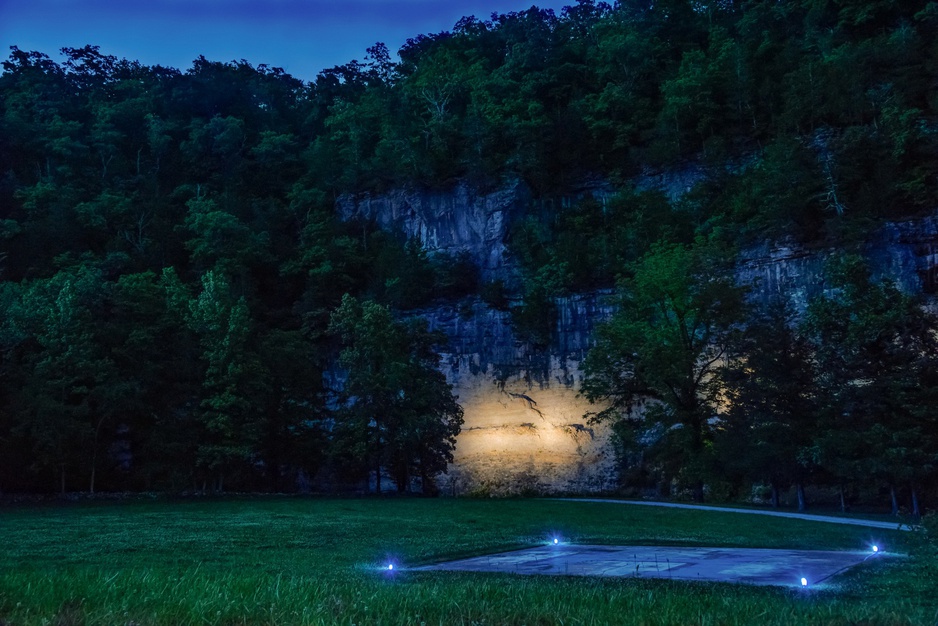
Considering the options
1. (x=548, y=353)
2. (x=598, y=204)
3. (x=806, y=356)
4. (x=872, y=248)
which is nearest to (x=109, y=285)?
(x=548, y=353)

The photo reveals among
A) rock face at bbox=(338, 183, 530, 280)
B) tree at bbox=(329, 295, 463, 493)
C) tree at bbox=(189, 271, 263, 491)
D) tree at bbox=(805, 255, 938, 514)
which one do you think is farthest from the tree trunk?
tree at bbox=(189, 271, 263, 491)

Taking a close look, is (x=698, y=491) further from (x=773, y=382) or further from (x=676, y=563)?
(x=676, y=563)

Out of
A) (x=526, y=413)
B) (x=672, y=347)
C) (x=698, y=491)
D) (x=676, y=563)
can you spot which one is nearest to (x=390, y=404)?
(x=526, y=413)

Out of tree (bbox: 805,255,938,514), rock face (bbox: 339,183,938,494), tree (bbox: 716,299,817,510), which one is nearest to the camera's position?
tree (bbox: 805,255,938,514)

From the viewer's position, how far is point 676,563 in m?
9.25

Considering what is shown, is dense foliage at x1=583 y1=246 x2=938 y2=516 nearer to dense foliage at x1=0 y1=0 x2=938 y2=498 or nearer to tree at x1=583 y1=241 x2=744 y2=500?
tree at x1=583 y1=241 x2=744 y2=500

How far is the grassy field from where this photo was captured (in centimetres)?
448

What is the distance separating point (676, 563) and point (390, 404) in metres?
25.2

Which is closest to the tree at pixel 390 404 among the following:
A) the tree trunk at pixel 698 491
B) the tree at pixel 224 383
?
the tree at pixel 224 383

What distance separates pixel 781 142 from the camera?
3553cm

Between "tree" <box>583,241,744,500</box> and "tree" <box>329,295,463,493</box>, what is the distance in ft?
23.9

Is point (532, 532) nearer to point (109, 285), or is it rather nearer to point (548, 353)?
point (548, 353)

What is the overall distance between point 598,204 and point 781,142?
1146 centimetres

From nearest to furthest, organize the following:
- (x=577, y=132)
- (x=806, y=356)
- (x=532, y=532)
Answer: (x=532, y=532)
(x=806, y=356)
(x=577, y=132)
